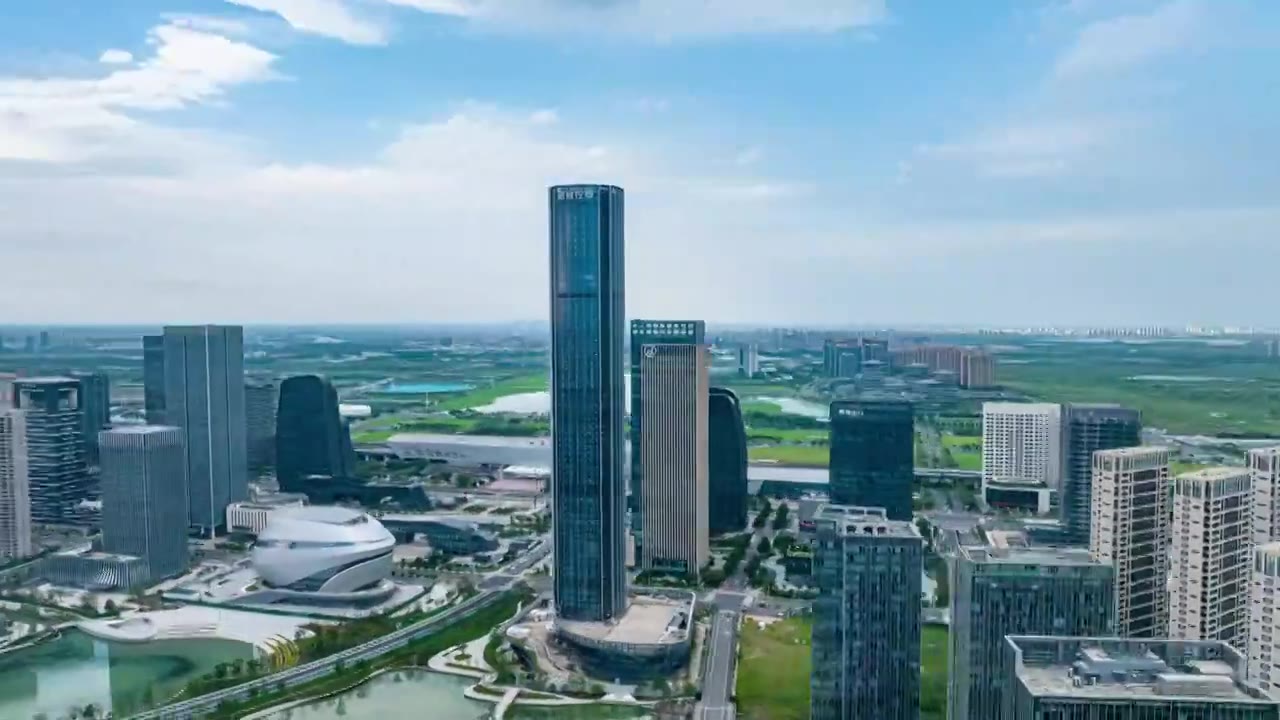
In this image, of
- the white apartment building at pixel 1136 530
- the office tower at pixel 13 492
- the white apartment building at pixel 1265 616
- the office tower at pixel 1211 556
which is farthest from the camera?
the office tower at pixel 13 492

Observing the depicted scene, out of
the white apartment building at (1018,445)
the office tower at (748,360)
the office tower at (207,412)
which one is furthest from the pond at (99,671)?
the white apartment building at (1018,445)

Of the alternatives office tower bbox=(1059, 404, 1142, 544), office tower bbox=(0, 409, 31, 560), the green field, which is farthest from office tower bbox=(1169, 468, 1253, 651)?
office tower bbox=(0, 409, 31, 560)

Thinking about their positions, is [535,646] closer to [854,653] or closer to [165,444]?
[854,653]

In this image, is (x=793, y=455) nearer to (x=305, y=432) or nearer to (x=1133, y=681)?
(x=305, y=432)

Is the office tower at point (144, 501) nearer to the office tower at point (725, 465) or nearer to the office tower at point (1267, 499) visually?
the office tower at point (725, 465)

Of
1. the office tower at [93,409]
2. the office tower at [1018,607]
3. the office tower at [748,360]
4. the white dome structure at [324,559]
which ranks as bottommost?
the white dome structure at [324,559]

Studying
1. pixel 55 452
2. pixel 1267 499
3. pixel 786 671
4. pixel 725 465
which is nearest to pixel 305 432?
pixel 55 452

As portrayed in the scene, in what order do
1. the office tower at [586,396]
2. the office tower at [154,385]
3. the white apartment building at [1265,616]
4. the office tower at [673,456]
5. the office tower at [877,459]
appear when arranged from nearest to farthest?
the white apartment building at [1265,616] < the office tower at [586,396] < the office tower at [673,456] < the office tower at [877,459] < the office tower at [154,385]
